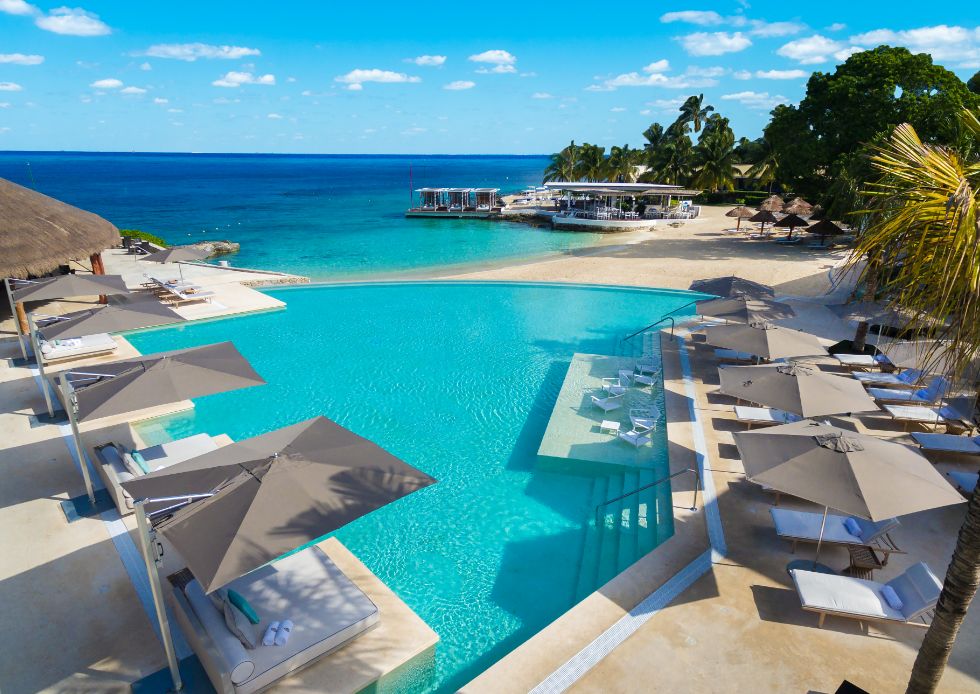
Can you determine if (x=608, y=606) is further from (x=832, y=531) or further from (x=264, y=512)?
(x=264, y=512)

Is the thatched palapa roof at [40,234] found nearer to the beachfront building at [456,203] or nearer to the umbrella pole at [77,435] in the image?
the umbrella pole at [77,435]

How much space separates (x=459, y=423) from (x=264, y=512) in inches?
266

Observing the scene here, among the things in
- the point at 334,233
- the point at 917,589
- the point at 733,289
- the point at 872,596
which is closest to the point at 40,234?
the point at 733,289

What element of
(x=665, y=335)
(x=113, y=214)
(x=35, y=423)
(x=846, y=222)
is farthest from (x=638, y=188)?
(x=113, y=214)

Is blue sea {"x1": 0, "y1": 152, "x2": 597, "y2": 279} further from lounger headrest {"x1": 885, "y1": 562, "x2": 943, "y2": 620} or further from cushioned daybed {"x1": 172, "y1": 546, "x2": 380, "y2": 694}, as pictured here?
lounger headrest {"x1": 885, "y1": 562, "x2": 943, "y2": 620}

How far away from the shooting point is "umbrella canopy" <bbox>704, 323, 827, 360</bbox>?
39.8 ft

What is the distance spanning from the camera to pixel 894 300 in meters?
3.66

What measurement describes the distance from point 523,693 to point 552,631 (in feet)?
2.99

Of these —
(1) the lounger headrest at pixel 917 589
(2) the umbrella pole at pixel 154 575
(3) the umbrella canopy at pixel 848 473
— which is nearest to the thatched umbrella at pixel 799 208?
(3) the umbrella canopy at pixel 848 473

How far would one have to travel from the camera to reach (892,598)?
652cm

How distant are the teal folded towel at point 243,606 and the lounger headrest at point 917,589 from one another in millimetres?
7061

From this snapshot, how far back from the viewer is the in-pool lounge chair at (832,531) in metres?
7.49

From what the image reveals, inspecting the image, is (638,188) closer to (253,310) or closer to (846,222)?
(846,222)

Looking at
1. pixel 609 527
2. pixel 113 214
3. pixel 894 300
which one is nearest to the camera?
pixel 894 300
